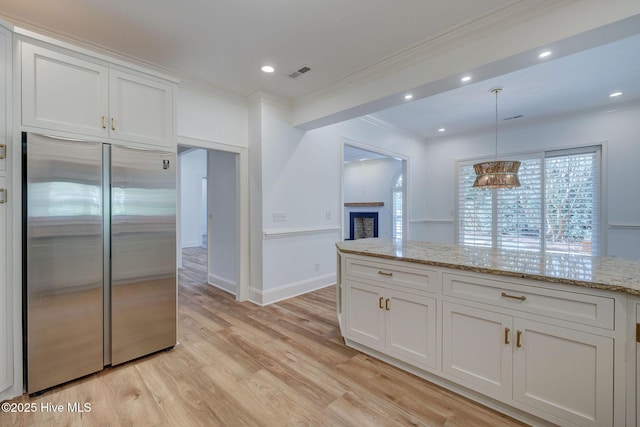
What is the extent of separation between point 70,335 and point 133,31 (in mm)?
2480

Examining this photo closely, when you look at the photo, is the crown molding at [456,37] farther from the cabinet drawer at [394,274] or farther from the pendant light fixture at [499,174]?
the cabinet drawer at [394,274]

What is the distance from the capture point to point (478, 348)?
1815 mm

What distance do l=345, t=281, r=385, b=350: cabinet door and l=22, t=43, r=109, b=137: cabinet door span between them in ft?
7.77

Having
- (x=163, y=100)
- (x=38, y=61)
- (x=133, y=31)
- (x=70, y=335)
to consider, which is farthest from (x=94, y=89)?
(x=70, y=335)

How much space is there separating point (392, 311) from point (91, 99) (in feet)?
9.12

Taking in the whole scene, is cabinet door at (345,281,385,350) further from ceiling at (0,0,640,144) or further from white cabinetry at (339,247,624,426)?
ceiling at (0,0,640,144)

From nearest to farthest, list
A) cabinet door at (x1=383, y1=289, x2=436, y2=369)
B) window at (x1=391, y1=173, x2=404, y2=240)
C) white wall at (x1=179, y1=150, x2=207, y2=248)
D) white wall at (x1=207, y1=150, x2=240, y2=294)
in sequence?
cabinet door at (x1=383, y1=289, x2=436, y2=369), white wall at (x1=207, y1=150, x2=240, y2=294), window at (x1=391, y1=173, x2=404, y2=240), white wall at (x1=179, y1=150, x2=207, y2=248)

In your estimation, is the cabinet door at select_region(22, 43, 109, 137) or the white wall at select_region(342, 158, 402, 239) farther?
the white wall at select_region(342, 158, 402, 239)

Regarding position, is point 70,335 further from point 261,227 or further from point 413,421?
point 413,421

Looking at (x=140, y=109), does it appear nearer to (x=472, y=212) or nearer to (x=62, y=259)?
(x=62, y=259)

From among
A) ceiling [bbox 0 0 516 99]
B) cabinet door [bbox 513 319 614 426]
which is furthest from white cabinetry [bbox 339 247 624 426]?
ceiling [bbox 0 0 516 99]

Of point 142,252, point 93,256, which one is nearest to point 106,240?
point 93,256

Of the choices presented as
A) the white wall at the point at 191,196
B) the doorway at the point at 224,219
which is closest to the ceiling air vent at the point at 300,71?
the doorway at the point at 224,219

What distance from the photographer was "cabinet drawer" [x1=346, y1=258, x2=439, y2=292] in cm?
203
